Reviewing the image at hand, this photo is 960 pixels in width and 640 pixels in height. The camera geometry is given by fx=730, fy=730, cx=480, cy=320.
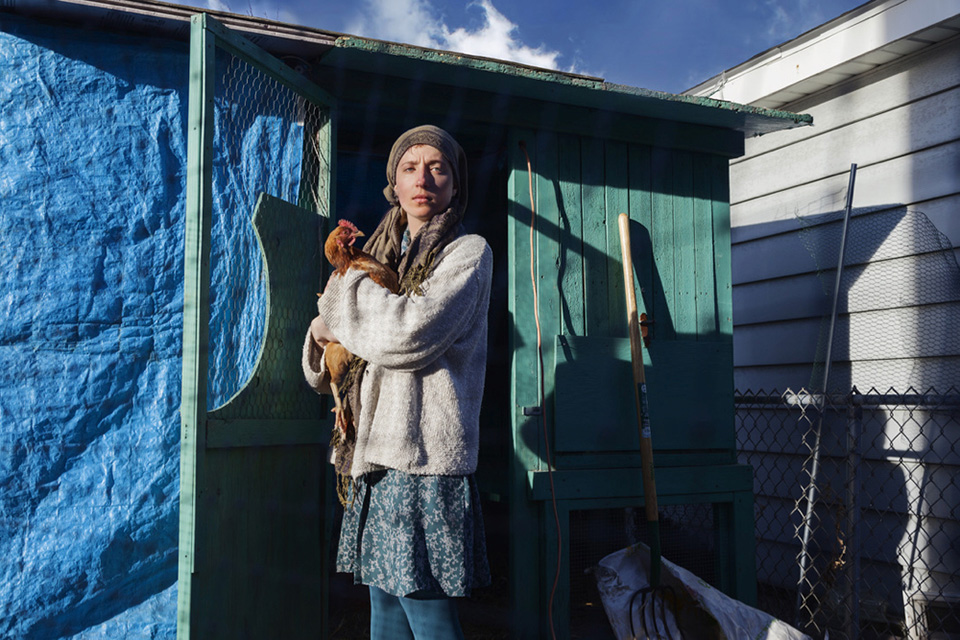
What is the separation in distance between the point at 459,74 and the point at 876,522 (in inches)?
135

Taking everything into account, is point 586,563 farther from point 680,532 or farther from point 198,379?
point 198,379

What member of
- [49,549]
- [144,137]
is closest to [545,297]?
[144,137]

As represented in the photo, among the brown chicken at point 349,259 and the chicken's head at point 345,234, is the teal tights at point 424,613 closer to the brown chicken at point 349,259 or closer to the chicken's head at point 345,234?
the brown chicken at point 349,259

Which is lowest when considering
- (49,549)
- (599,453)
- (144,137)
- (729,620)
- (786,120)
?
(729,620)

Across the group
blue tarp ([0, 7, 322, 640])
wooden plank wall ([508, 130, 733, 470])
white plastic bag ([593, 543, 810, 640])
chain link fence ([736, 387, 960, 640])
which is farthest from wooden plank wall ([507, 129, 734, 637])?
blue tarp ([0, 7, 322, 640])

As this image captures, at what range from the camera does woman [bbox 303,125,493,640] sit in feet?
6.17

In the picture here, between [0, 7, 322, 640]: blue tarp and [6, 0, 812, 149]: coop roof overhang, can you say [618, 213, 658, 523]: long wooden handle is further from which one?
[0, 7, 322, 640]: blue tarp

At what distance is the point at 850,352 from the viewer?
177 inches

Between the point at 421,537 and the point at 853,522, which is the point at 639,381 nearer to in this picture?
the point at 853,522

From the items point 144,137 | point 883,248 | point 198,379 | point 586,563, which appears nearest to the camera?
point 198,379

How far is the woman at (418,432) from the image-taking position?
6.17 ft

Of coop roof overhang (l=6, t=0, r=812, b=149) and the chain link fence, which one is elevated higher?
coop roof overhang (l=6, t=0, r=812, b=149)

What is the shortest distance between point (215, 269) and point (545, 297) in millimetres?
1462

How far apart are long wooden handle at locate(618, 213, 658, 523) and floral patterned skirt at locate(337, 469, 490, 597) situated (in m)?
1.47
